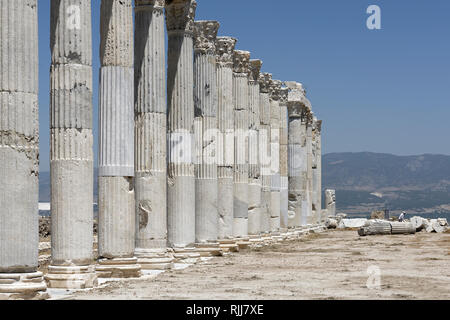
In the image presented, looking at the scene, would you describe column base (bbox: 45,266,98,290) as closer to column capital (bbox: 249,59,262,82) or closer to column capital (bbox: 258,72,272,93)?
column capital (bbox: 249,59,262,82)

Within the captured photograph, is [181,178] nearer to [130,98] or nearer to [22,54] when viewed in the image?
[130,98]

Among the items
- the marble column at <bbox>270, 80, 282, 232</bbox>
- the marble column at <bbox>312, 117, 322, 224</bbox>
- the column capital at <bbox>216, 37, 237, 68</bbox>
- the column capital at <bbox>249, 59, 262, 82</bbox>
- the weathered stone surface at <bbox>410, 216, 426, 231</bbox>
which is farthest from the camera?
the marble column at <bbox>312, 117, 322, 224</bbox>

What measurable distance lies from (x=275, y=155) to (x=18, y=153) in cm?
3525

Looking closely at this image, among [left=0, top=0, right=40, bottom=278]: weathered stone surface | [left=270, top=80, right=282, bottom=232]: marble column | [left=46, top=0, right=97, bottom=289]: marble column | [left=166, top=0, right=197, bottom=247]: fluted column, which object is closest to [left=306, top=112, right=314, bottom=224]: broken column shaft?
[left=270, top=80, right=282, bottom=232]: marble column

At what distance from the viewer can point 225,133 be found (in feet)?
126

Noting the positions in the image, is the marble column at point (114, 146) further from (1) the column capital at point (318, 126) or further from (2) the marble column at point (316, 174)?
(1) the column capital at point (318, 126)

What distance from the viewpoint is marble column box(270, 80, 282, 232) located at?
5125 centimetres

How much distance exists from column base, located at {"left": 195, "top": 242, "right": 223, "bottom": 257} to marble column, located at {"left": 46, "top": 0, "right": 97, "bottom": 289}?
12003 millimetres

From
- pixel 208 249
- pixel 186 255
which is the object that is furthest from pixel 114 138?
pixel 208 249

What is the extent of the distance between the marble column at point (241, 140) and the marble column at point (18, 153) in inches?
906

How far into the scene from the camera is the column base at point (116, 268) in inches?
937

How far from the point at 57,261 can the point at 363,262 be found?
1379 centimetres

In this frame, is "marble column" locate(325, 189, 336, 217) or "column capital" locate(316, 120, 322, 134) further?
"marble column" locate(325, 189, 336, 217)

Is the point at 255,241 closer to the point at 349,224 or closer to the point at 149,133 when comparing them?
the point at 149,133
